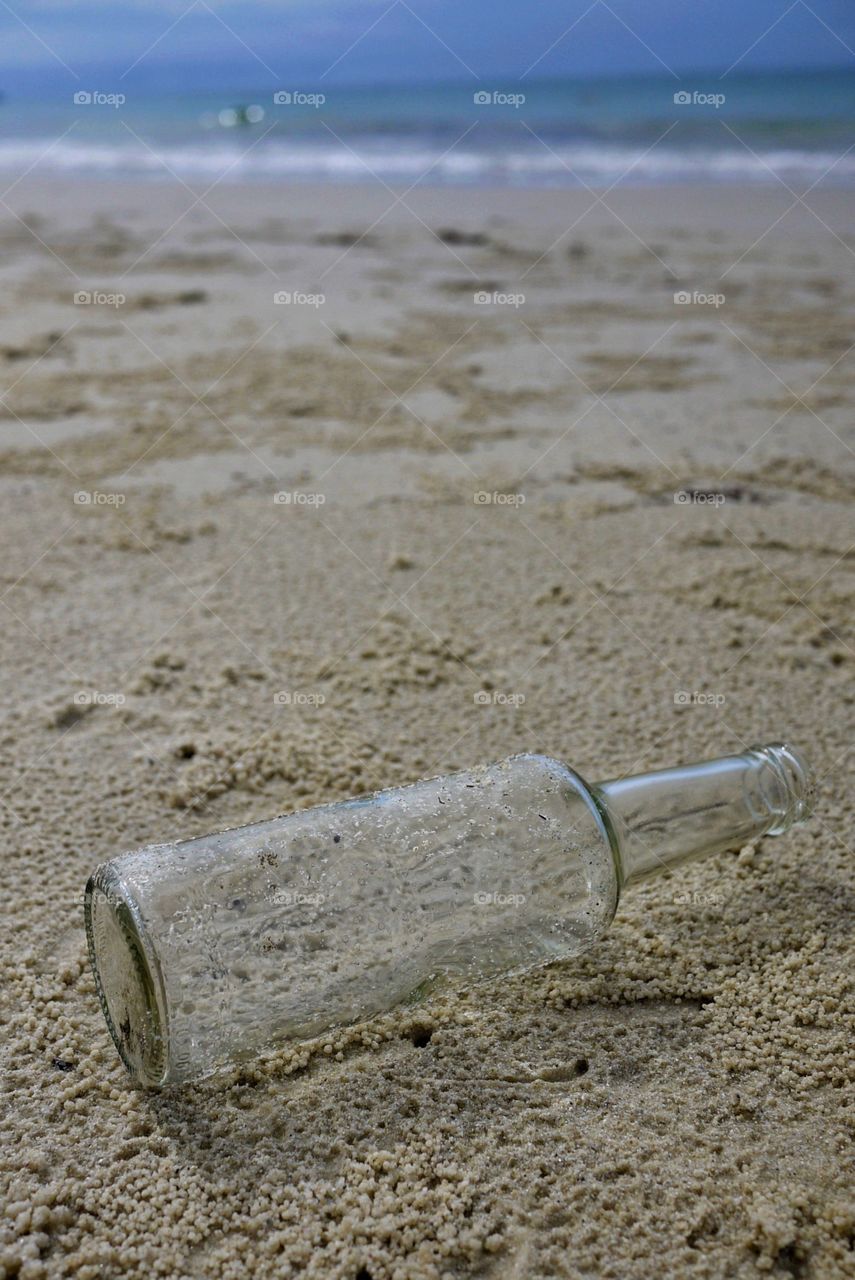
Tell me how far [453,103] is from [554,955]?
74.9 feet

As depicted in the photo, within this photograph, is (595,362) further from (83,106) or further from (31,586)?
(83,106)

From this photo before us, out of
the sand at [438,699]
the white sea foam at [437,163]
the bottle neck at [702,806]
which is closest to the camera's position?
the sand at [438,699]

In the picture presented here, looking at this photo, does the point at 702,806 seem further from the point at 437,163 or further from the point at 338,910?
the point at 437,163

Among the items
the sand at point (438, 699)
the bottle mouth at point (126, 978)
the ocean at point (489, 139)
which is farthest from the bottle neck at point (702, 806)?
the ocean at point (489, 139)

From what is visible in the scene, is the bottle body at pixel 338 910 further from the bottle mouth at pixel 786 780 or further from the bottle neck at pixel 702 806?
the bottle mouth at pixel 786 780

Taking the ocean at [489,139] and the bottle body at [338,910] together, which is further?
the ocean at [489,139]

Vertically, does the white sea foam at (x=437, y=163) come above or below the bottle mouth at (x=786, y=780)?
above

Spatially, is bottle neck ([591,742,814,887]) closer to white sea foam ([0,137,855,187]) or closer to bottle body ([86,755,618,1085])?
bottle body ([86,755,618,1085])

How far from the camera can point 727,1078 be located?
1.18 m

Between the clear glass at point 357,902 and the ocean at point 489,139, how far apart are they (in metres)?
3.80

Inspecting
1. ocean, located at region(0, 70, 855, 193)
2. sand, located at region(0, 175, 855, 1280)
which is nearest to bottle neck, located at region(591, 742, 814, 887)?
sand, located at region(0, 175, 855, 1280)

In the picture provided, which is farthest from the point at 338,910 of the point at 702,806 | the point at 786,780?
the point at 786,780

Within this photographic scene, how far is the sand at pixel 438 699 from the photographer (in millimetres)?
1035

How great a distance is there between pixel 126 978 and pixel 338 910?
21 centimetres
